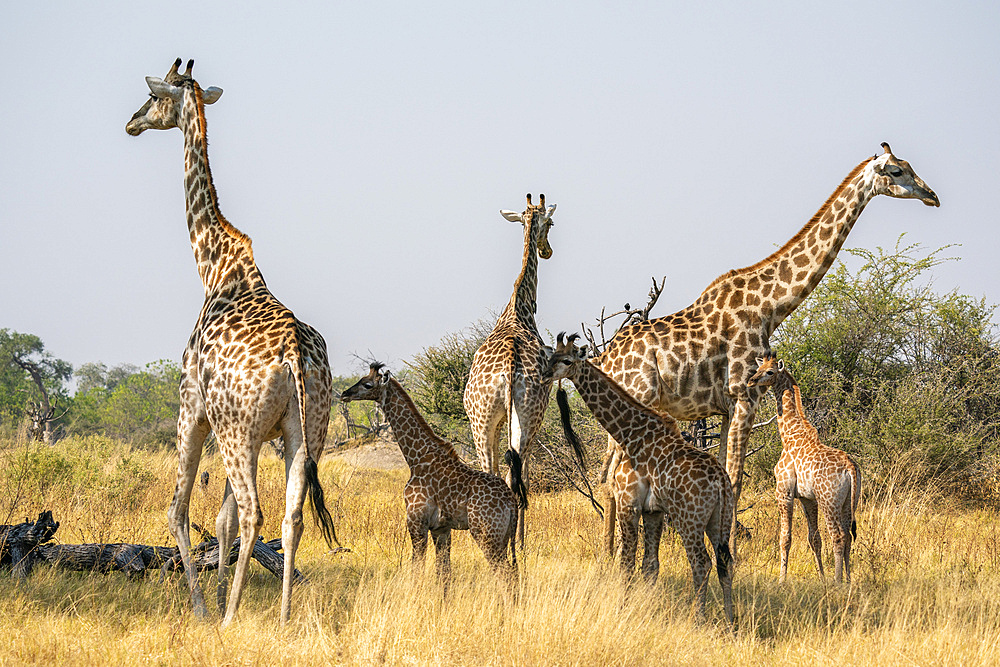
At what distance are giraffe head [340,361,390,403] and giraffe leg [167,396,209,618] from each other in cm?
107

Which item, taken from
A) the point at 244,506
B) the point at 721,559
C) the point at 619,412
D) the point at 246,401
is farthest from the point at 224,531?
the point at 721,559

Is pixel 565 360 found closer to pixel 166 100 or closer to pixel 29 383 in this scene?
pixel 166 100

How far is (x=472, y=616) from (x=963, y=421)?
10.2 metres

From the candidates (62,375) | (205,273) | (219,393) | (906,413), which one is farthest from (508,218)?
(62,375)

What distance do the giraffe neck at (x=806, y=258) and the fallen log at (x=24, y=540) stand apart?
19.6 ft

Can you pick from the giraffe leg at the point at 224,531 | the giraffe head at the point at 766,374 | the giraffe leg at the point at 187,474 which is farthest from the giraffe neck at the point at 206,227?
the giraffe head at the point at 766,374

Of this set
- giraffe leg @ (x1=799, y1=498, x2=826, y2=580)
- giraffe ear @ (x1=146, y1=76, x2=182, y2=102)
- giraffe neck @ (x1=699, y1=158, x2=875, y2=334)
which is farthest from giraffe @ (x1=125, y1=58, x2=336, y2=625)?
giraffe leg @ (x1=799, y1=498, x2=826, y2=580)

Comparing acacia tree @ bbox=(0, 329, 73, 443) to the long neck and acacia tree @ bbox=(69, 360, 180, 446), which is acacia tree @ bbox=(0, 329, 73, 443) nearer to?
acacia tree @ bbox=(69, 360, 180, 446)

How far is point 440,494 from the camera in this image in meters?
6.57

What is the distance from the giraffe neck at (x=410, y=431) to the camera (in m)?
6.85

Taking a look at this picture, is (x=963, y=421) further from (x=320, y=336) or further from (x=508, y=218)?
(x=320, y=336)

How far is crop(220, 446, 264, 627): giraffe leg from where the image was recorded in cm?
584

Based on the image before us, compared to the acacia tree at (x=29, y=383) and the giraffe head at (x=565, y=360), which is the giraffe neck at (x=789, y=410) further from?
the acacia tree at (x=29, y=383)

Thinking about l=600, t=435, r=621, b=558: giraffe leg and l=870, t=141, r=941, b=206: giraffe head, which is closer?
l=870, t=141, r=941, b=206: giraffe head
